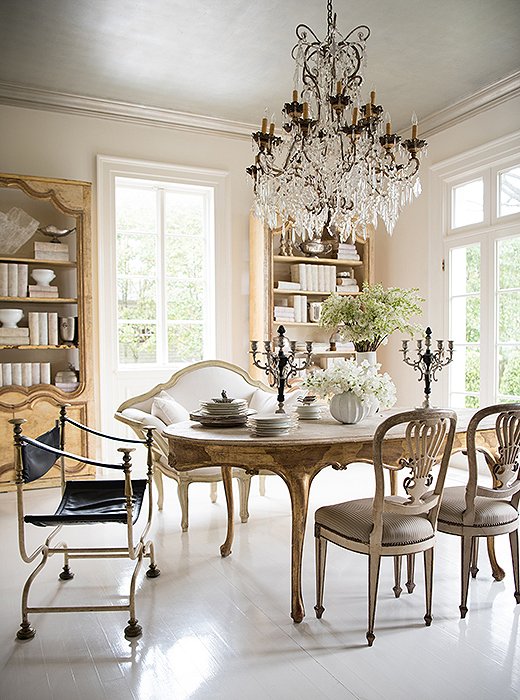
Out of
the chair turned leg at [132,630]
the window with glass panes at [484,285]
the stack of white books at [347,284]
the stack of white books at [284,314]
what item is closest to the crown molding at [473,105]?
the window with glass panes at [484,285]

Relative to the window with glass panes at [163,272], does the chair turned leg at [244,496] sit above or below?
below

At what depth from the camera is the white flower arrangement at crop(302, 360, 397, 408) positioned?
3.08 meters

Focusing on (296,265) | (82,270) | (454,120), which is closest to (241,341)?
(296,265)

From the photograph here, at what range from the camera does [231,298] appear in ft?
20.5

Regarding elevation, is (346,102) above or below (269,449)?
above

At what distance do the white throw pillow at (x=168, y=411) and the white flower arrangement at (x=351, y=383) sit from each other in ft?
4.55

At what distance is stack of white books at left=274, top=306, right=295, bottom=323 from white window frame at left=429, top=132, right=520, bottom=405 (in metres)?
1.35

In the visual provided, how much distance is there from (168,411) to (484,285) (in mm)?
3043

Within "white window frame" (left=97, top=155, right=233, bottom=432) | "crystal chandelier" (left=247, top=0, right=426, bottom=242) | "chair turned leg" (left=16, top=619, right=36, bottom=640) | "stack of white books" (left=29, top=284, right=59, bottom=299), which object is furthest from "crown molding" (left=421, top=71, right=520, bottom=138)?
"chair turned leg" (left=16, top=619, right=36, bottom=640)

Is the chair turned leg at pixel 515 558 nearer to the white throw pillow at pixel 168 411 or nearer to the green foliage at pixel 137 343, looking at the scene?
the white throw pillow at pixel 168 411

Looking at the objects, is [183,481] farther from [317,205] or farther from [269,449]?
[317,205]

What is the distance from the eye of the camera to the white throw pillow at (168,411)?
426 cm

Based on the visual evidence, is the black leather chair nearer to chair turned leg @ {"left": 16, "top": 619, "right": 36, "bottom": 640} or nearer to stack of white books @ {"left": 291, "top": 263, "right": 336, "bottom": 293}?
chair turned leg @ {"left": 16, "top": 619, "right": 36, "bottom": 640}

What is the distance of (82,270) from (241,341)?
5.70ft
